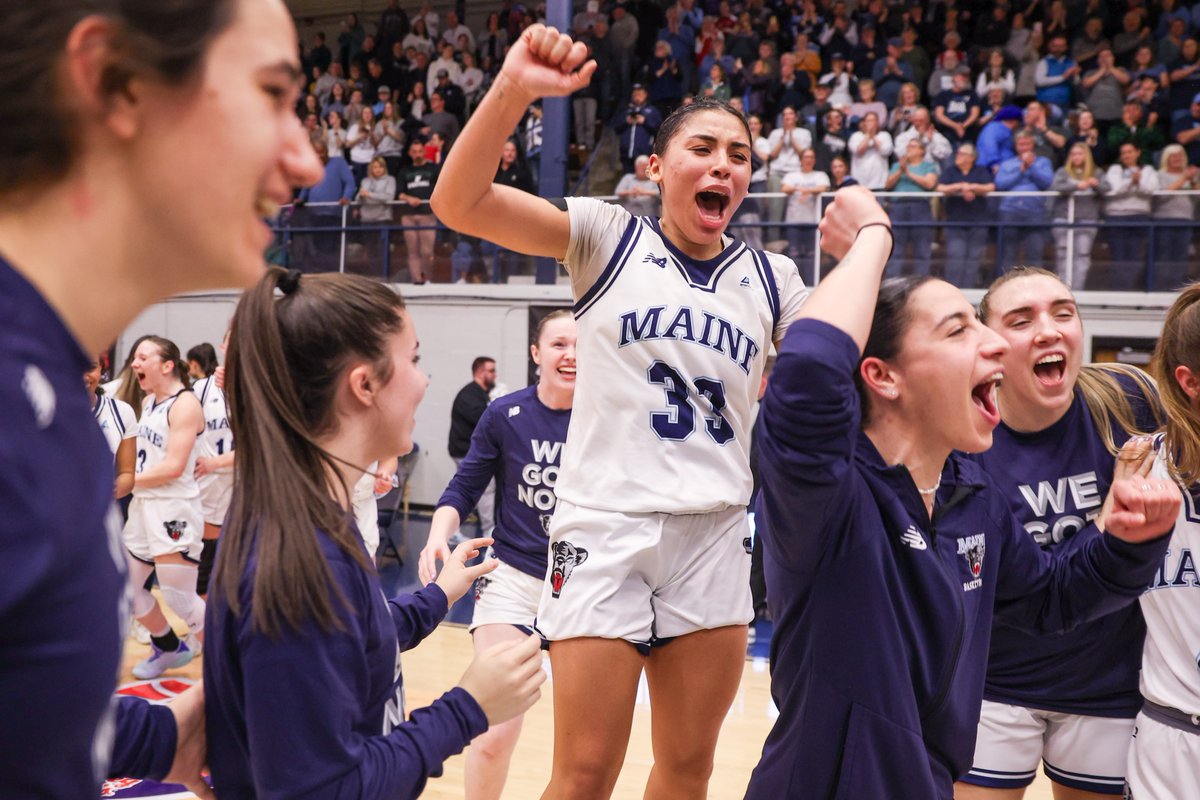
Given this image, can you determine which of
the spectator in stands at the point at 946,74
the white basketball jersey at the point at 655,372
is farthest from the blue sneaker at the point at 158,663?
the spectator in stands at the point at 946,74

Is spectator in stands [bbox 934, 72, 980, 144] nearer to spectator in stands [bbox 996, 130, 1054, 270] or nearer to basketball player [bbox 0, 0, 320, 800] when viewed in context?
spectator in stands [bbox 996, 130, 1054, 270]

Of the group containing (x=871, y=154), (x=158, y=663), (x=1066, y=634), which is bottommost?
(x=158, y=663)

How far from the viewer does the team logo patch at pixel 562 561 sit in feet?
8.79

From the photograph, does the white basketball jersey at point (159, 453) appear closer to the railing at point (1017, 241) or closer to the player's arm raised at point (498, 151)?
the player's arm raised at point (498, 151)

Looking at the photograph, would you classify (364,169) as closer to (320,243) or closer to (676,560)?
(320,243)

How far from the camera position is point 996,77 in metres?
11.6

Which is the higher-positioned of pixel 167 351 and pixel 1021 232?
pixel 1021 232

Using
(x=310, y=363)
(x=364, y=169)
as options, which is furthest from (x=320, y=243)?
(x=310, y=363)

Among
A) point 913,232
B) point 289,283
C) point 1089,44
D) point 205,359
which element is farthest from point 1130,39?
point 289,283

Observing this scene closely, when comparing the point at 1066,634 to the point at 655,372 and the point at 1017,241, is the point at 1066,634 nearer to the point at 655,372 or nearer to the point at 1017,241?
the point at 655,372

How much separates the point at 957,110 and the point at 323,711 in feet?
37.5

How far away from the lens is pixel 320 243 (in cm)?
1267

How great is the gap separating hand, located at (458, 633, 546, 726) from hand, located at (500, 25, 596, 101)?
3.45 feet

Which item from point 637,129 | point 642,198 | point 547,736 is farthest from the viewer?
point 637,129
